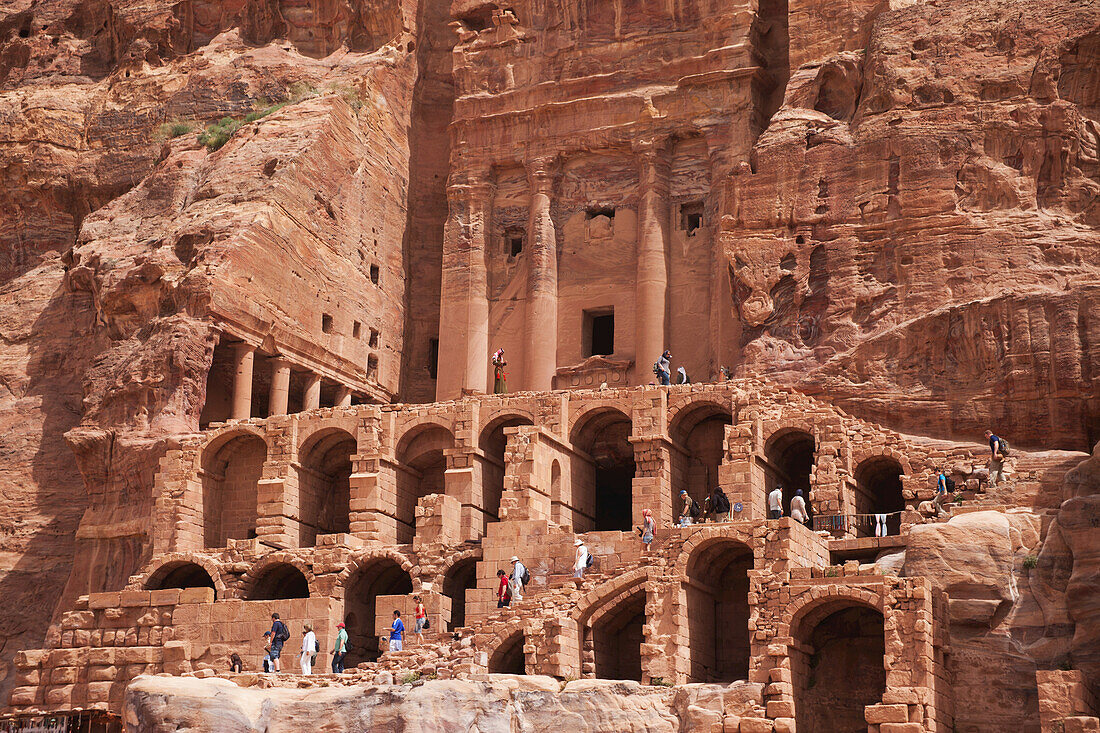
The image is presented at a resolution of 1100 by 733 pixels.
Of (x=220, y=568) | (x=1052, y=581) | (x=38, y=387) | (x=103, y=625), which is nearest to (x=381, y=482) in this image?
(x=220, y=568)

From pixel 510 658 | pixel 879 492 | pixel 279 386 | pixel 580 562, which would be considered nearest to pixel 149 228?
pixel 279 386

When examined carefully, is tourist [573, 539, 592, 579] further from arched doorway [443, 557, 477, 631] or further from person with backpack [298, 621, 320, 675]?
person with backpack [298, 621, 320, 675]

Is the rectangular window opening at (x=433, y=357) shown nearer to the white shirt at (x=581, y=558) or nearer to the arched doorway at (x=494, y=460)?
the arched doorway at (x=494, y=460)

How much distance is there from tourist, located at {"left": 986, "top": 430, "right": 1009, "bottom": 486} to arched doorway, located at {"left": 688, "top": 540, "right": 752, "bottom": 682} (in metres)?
6.31

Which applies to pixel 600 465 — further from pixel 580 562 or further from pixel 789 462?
pixel 580 562

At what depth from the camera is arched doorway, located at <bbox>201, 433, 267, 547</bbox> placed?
49.4m

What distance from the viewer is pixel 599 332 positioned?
2318 inches

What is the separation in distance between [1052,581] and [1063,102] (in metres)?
17.8

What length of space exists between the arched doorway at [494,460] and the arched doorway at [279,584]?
586cm

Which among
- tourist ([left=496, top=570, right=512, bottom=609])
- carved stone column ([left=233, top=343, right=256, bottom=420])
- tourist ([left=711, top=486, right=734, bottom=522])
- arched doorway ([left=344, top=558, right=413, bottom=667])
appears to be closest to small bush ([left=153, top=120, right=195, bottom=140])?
carved stone column ([left=233, top=343, right=256, bottom=420])

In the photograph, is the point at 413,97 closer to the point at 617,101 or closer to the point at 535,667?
the point at 617,101

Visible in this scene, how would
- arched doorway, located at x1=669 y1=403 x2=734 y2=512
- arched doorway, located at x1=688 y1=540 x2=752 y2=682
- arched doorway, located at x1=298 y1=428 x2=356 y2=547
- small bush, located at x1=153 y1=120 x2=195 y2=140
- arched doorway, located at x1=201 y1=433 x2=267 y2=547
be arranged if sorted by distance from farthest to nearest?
small bush, located at x1=153 y1=120 x2=195 y2=140, arched doorway, located at x1=201 y1=433 x2=267 y2=547, arched doorway, located at x1=298 y1=428 x2=356 y2=547, arched doorway, located at x1=669 y1=403 x2=734 y2=512, arched doorway, located at x1=688 y1=540 x2=752 y2=682

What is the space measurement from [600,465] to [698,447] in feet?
11.2

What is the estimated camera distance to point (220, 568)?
148 feet
